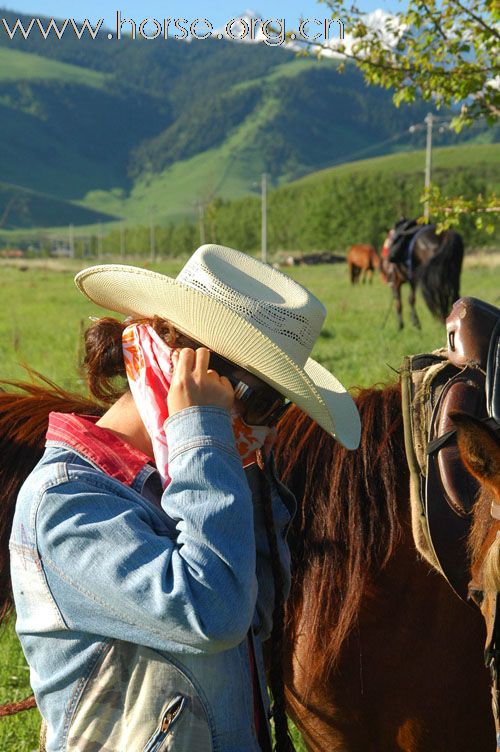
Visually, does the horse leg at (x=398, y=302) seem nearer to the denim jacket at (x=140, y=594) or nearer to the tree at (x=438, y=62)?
the tree at (x=438, y=62)

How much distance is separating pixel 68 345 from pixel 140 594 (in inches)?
398

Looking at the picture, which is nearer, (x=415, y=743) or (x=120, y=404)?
(x=120, y=404)

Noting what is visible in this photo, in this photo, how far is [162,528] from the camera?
4.73ft

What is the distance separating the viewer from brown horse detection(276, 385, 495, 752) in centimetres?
210

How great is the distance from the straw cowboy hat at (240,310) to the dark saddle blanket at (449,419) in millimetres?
350

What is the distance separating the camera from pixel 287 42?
220 inches

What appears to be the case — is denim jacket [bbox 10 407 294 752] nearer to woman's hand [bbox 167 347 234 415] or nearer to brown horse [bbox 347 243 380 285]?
woman's hand [bbox 167 347 234 415]

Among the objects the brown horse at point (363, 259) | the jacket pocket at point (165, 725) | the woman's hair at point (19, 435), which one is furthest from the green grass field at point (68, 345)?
the brown horse at point (363, 259)

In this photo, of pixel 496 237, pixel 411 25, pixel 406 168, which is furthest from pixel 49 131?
pixel 411 25

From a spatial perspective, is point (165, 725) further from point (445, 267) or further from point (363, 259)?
point (363, 259)

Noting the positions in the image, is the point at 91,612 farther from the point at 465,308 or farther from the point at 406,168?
the point at 406,168

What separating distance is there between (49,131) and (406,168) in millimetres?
102788

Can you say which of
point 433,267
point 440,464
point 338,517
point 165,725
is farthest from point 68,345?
point 165,725

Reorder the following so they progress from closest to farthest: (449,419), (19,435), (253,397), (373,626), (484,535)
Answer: (253,397) < (484,535) < (449,419) < (373,626) < (19,435)
